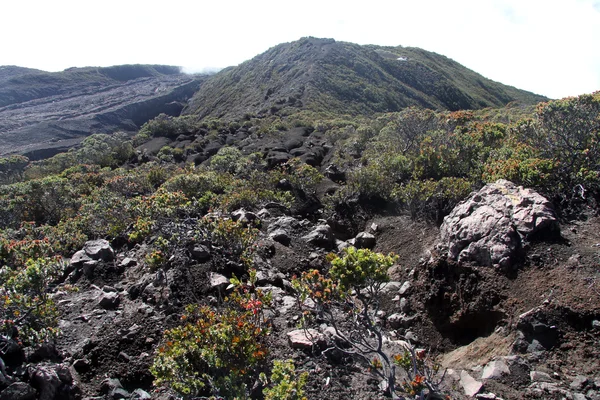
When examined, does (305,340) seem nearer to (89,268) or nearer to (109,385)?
(109,385)

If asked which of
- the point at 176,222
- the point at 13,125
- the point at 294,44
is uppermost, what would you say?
the point at 294,44

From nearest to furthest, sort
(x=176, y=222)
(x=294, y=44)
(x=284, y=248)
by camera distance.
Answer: (x=176, y=222), (x=284, y=248), (x=294, y=44)

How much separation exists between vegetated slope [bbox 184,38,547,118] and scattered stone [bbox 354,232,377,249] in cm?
4039

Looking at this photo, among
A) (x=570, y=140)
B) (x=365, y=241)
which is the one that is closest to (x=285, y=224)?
(x=365, y=241)

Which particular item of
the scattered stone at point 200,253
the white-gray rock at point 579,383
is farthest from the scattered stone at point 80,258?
the white-gray rock at point 579,383

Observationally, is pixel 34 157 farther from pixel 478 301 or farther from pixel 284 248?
pixel 478 301

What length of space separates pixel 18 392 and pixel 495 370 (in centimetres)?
671

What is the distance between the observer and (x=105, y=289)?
835 cm

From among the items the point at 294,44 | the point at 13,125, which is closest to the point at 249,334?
the point at 13,125

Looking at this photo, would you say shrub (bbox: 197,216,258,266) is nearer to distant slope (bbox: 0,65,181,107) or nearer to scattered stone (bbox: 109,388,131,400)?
scattered stone (bbox: 109,388,131,400)

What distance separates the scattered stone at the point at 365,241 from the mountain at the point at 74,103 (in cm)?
5422

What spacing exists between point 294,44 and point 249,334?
101326 mm

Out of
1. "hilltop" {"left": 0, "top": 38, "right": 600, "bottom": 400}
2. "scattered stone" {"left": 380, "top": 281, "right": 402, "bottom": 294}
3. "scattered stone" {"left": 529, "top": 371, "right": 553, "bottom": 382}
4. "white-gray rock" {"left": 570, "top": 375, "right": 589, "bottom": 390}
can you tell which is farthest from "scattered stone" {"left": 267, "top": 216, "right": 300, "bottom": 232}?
"white-gray rock" {"left": 570, "top": 375, "right": 589, "bottom": 390}

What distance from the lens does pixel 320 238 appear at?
1152 cm
